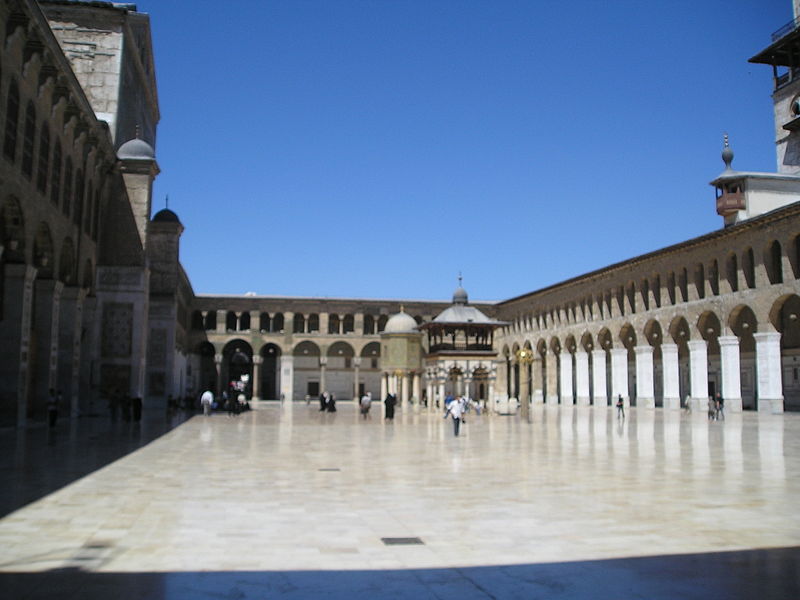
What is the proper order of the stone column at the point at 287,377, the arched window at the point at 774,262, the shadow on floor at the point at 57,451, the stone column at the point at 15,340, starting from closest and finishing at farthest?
the shadow on floor at the point at 57,451 < the stone column at the point at 15,340 < the arched window at the point at 774,262 < the stone column at the point at 287,377

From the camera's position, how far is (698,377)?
35062 mm

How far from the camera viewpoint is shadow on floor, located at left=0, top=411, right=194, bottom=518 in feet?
29.8

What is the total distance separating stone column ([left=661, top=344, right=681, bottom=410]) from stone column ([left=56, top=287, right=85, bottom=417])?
26941 millimetres

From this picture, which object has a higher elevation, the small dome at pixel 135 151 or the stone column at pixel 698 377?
the small dome at pixel 135 151

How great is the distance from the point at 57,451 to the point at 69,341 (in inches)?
435

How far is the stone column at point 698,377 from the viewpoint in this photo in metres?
34.8

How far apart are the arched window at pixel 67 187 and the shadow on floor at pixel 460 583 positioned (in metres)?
19.2

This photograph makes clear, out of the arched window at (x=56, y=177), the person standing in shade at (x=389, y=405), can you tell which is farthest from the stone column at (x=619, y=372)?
the arched window at (x=56, y=177)

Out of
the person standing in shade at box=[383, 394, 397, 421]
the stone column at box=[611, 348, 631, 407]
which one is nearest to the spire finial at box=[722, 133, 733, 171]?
the stone column at box=[611, 348, 631, 407]

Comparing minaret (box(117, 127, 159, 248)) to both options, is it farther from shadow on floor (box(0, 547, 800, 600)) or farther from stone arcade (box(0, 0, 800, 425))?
shadow on floor (box(0, 547, 800, 600))

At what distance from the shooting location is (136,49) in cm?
3334

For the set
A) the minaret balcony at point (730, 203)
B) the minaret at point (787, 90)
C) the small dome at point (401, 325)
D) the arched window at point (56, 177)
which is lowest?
the small dome at point (401, 325)

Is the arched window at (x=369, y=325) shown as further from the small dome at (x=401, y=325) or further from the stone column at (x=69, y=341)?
the stone column at (x=69, y=341)

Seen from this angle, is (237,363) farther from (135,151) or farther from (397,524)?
(397,524)
